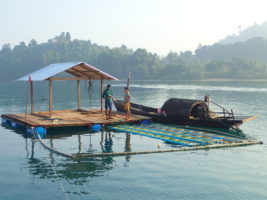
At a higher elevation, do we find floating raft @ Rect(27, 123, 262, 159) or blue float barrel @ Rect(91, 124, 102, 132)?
blue float barrel @ Rect(91, 124, 102, 132)

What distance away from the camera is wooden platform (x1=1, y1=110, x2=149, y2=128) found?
2301cm

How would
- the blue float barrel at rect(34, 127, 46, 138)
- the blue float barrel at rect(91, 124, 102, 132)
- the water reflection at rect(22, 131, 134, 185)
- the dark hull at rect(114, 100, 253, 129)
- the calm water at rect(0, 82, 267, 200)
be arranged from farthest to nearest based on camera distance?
1. the dark hull at rect(114, 100, 253, 129)
2. the blue float barrel at rect(91, 124, 102, 132)
3. the blue float barrel at rect(34, 127, 46, 138)
4. the water reflection at rect(22, 131, 134, 185)
5. the calm water at rect(0, 82, 267, 200)

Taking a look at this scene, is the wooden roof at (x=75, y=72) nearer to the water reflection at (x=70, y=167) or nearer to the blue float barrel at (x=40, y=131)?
the blue float barrel at (x=40, y=131)

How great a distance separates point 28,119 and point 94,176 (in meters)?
11.9

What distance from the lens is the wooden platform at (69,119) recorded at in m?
23.0

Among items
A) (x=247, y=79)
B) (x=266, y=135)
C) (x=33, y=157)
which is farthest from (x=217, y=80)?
(x=33, y=157)

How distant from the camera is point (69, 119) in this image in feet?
81.7

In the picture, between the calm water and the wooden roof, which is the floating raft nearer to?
the calm water

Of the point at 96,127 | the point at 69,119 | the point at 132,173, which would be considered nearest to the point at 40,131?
the point at 69,119

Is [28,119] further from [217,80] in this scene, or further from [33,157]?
[217,80]

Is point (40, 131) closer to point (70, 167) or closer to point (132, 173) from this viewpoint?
point (70, 167)

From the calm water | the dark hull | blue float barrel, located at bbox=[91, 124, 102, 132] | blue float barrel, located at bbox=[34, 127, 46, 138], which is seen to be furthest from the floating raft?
blue float barrel, located at bbox=[91, 124, 102, 132]

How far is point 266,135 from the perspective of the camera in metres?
24.3

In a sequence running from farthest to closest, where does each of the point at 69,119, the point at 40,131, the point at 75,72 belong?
the point at 75,72
the point at 69,119
the point at 40,131
